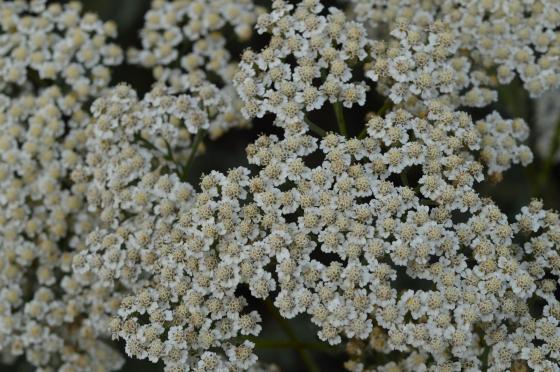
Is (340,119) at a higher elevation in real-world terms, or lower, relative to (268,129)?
higher

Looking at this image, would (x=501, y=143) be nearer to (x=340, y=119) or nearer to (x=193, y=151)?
(x=340, y=119)

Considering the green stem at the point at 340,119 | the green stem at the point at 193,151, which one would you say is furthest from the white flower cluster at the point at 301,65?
the green stem at the point at 193,151

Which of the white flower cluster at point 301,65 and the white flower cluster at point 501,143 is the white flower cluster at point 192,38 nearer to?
the white flower cluster at point 301,65

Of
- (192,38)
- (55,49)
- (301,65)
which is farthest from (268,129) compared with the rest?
(55,49)

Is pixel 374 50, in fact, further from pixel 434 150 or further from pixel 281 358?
pixel 281 358

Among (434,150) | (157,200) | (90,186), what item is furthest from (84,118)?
(434,150)

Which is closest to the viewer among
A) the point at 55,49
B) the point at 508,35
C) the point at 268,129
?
the point at 508,35
